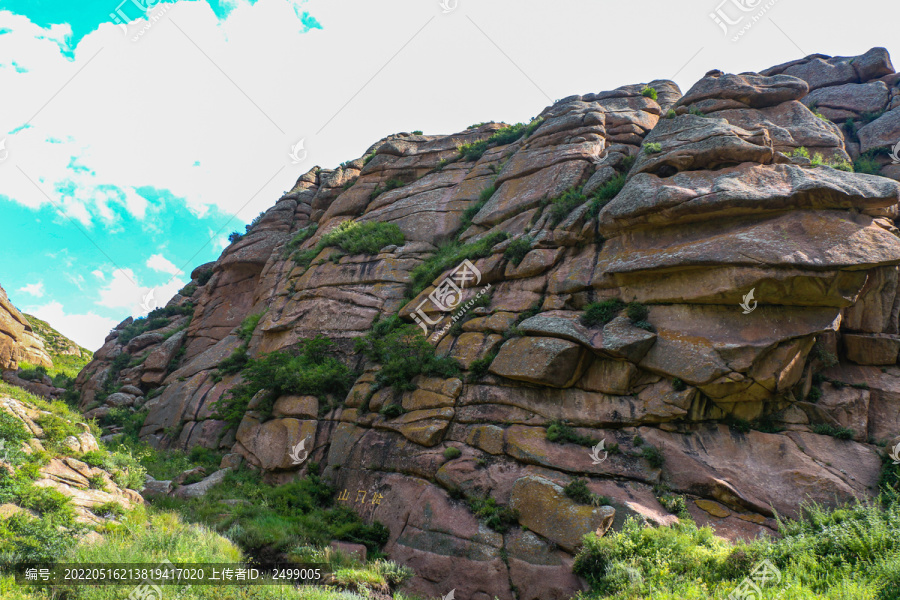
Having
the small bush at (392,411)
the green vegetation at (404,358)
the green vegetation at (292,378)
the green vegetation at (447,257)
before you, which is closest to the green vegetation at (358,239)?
the green vegetation at (447,257)

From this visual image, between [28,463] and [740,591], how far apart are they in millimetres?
15251

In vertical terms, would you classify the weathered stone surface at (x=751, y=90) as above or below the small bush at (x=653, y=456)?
above

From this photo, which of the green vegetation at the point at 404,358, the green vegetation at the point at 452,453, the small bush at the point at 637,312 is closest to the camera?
the green vegetation at the point at 452,453

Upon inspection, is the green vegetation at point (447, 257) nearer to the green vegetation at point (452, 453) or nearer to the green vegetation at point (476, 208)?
the green vegetation at point (476, 208)

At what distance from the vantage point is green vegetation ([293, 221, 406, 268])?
83.5 ft

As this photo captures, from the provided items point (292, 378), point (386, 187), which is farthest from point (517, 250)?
point (386, 187)

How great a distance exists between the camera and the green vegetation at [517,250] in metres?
18.7

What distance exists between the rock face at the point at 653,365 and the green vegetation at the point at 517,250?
0.28m

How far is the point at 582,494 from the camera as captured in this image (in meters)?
11.8

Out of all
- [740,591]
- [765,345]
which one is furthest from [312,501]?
[765,345]

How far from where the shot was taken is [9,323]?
31.5 metres

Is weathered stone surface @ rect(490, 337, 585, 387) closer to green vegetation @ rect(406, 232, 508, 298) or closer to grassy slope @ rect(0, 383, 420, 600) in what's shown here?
green vegetation @ rect(406, 232, 508, 298)

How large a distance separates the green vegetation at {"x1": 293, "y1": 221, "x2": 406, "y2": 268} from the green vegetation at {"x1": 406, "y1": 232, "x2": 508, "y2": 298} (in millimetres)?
2904

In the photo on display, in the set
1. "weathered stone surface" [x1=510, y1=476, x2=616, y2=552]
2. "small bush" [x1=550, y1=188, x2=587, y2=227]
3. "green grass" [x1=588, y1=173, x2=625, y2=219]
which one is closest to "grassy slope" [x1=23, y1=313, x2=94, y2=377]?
"small bush" [x1=550, y1=188, x2=587, y2=227]
